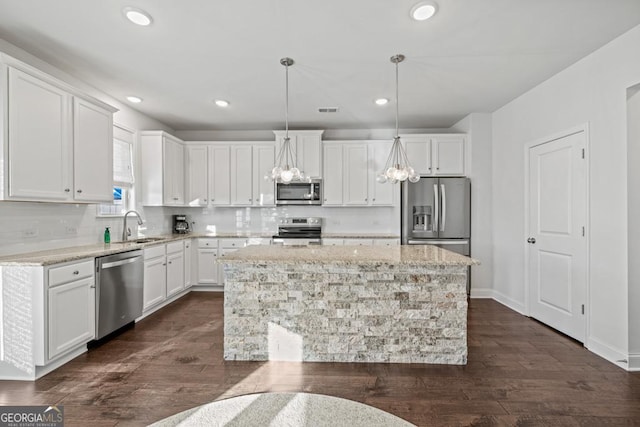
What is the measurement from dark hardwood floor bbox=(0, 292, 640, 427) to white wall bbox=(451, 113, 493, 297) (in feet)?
5.19

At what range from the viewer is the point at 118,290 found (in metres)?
3.16

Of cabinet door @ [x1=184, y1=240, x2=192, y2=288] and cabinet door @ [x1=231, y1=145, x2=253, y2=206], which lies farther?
cabinet door @ [x1=231, y1=145, x2=253, y2=206]

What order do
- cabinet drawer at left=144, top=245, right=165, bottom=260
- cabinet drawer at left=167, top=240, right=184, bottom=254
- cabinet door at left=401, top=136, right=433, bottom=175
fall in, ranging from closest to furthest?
1. cabinet drawer at left=144, top=245, right=165, bottom=260
2. cabinet drawer at left=167, top=240, right=184, bottom=254
3. cabinet door at left=401, top=136, right=433, bottom=175

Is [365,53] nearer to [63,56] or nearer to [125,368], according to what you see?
[63,56]

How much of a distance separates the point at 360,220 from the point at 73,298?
3.98 m

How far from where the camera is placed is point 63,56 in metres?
2.91

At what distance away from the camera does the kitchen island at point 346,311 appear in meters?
2.65

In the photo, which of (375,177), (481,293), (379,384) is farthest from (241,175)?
(481,293)

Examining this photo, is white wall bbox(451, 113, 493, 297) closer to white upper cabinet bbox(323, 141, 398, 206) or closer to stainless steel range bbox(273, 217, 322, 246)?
white upper cabinet bbox(323, 141, 398, 206)

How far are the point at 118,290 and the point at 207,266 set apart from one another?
187 centimetres

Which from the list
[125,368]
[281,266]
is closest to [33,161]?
[125,368]

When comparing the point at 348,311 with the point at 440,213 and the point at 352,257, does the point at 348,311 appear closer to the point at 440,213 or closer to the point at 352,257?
the point at 352,257

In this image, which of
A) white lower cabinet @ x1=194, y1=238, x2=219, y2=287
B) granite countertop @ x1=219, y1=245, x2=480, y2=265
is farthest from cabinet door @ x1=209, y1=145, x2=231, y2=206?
granite countertop @ x1=219, y1=245, x2=480, y2=265

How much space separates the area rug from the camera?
0.89 meters
